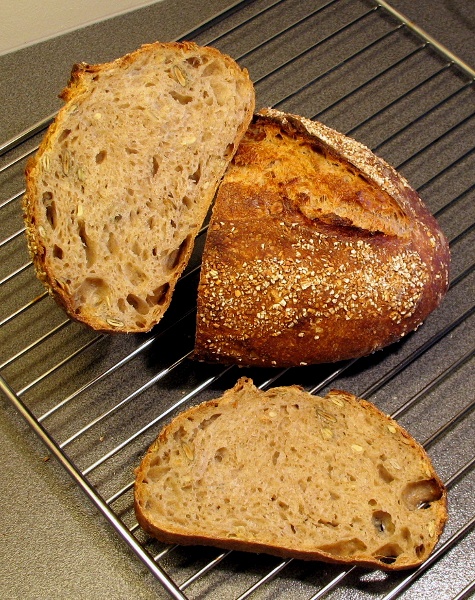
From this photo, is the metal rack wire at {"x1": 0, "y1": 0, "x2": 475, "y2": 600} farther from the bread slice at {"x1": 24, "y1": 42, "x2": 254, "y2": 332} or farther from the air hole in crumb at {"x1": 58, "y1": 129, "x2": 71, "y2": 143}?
the air hole in crumb at {"x1": 58, "y1": 129, "x2": 71, "y2": 143}

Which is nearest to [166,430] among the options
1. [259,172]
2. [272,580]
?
[272,580]

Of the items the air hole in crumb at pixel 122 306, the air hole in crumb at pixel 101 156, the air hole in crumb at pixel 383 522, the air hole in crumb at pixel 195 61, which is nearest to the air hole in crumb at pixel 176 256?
the air hole in crumb at pixel 122 306

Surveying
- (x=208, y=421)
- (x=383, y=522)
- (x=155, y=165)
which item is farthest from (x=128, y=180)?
(x=383, y=522)

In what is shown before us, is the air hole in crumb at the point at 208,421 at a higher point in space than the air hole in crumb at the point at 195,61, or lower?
lower

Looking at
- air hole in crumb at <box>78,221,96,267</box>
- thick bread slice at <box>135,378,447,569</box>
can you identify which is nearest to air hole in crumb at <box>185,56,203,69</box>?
air hole in crumb at <box>78,221,96,267</box>

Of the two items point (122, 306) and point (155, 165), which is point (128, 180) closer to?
point (155, 165)

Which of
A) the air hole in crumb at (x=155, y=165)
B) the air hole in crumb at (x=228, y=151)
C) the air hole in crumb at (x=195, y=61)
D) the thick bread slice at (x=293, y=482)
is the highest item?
the air hole in crumb at (x=195, y=61)

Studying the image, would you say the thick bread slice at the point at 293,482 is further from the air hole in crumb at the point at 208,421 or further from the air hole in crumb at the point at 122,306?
the air hole in crumb at the point at 122,306

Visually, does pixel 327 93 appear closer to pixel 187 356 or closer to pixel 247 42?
pixel 247 42
